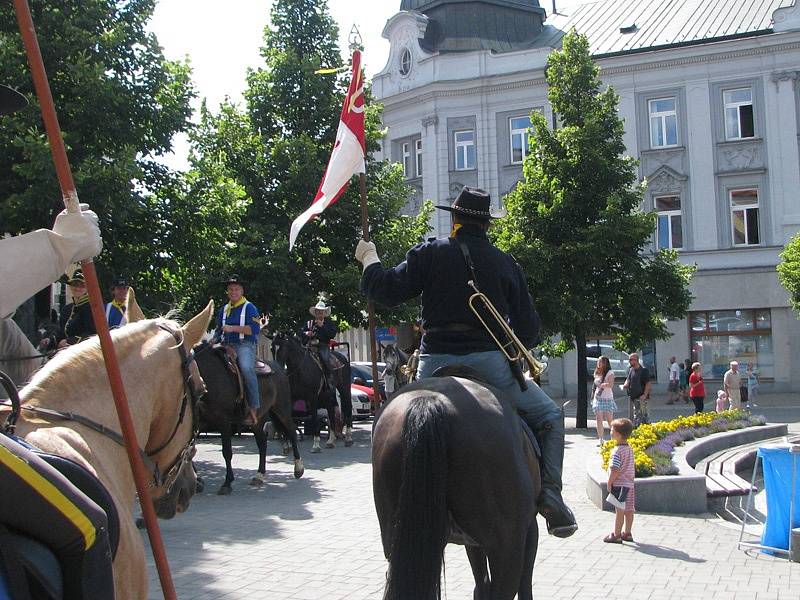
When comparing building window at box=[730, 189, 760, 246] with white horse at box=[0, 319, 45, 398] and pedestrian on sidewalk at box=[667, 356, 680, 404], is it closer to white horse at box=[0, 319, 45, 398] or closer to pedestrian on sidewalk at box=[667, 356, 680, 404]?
pedestrian on sidewalk at box=[667, 356, 680, 404]

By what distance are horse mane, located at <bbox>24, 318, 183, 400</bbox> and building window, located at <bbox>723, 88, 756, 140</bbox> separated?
3489 cm

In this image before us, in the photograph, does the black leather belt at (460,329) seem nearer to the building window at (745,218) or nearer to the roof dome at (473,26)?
the building window at (745,218)

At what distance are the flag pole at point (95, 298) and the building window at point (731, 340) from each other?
33911mm

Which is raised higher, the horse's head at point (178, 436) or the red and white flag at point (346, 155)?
the red and white flag at point (346, 155)

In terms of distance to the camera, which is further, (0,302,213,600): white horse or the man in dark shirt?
the man in dark shirt

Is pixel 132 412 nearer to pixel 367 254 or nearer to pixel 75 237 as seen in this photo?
pixel 75 237

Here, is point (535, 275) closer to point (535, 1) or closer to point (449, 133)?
point (449, 133)

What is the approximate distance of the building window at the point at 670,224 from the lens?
1419 inches

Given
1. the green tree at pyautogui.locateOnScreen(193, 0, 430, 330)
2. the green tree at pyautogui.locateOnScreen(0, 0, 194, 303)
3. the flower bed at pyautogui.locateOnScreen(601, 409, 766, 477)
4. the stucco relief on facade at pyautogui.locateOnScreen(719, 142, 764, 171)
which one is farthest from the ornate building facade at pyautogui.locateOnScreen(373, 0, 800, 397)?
the green tree at pyautogui.locateOnScreen(0, 0, 194, 303)

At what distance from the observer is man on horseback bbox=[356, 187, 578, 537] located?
530 cm

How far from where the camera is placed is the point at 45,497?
8.21ft

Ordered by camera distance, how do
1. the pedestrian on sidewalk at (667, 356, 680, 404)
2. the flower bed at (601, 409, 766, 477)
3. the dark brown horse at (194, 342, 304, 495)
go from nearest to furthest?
the flower bed at (601, 409, 766, 477) < the dark brown horse at (194, 342, 304, 495) < the pedestrian on sidewalk at (667, 356, 680, 404)

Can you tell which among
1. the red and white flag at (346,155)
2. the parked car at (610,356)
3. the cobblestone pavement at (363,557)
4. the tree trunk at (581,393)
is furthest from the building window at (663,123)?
the red and white flag at (346,155)

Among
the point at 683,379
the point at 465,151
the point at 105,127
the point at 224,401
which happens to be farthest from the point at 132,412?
the point at 465,151
